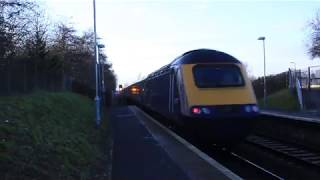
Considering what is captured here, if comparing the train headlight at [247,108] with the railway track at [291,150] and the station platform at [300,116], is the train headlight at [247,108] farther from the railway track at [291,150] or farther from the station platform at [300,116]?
the station platform at [300,116]

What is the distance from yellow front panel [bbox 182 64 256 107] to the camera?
1884 centimetres

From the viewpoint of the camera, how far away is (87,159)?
540 inches

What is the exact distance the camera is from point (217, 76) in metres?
19.6

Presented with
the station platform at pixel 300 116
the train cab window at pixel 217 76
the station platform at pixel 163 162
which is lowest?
the station platform at pixel 163 162

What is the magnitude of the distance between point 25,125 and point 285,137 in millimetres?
15645

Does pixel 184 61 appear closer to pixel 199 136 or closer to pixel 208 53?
pixel 208 53

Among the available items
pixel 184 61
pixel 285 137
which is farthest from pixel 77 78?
pixel 184 61

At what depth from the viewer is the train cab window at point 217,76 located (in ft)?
63.9

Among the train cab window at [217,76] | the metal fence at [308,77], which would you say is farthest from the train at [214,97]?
the metal fence at [308,77]

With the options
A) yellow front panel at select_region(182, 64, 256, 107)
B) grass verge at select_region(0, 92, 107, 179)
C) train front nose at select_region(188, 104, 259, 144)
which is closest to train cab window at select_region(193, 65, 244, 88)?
yellow front panel at select_region(182, 64, 256, 107)

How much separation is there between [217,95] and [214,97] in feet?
0.40

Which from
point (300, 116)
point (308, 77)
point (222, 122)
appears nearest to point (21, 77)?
point (222, 122)

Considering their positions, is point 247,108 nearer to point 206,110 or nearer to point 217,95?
point 217,95

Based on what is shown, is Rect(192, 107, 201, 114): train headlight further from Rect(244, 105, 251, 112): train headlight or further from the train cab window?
Rect(244, 105, 251, 112): train headlight
